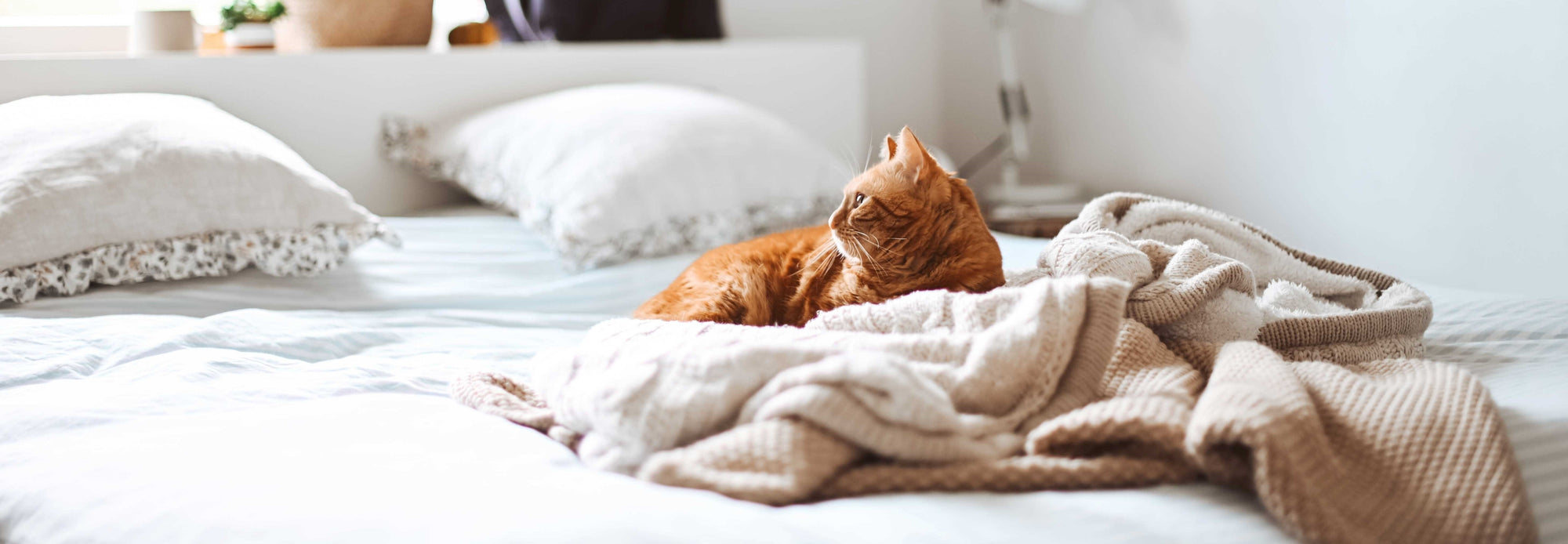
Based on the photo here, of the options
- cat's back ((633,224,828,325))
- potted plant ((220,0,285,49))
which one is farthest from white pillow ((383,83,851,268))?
cat's back ((633,224,828,325))

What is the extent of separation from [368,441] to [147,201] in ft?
2.29

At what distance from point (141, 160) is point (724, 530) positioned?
3.48 feet

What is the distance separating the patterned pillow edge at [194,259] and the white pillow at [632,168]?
0.28 metres

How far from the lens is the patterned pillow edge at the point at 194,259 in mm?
1173

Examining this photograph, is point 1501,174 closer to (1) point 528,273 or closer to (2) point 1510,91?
(2) point 1510,91

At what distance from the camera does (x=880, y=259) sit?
37.0 inches

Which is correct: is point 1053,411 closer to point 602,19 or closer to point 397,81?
point 397,81

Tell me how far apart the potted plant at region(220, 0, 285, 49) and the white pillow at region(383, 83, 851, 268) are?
343 millimetres

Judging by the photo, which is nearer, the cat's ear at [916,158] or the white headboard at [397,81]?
the cat's ear at [916,158]

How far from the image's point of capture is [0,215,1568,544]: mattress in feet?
1.89

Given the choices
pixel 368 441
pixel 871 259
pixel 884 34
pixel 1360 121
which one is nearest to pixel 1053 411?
pixel 871 259

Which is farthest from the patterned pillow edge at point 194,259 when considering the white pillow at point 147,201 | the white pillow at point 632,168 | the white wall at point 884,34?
the white wall at point 884,34

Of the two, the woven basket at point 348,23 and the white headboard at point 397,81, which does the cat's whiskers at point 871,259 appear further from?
the woven basket at point 348,23

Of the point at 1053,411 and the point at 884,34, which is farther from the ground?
the point at 884,34
